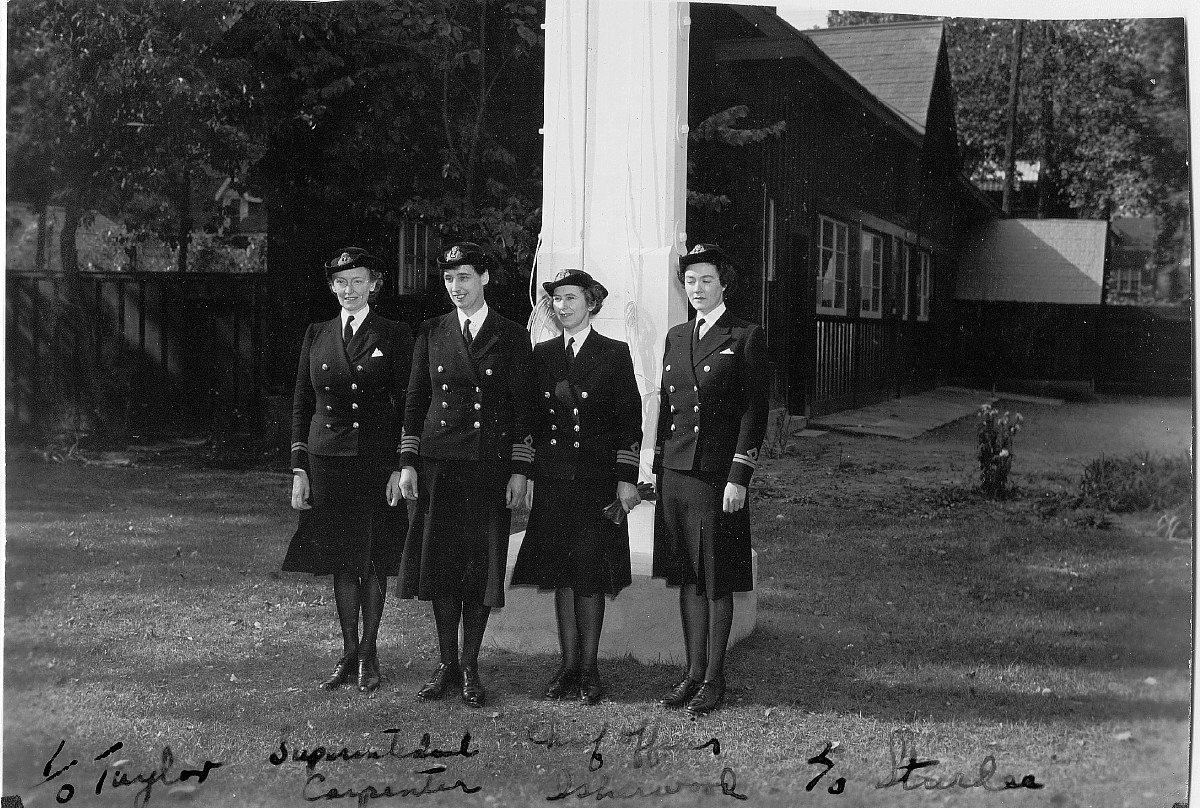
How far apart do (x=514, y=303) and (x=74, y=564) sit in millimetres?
2158

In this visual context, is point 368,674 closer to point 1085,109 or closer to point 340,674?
point 340,674

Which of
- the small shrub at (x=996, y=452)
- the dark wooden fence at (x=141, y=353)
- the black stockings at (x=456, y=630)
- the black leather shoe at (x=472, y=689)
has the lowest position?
the black leather shoe at (x=472, y=689)

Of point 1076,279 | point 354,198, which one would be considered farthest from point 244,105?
point 1076,279

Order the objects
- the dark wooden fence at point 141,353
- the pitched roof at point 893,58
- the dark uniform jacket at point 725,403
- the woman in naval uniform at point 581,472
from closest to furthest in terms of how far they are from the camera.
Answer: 1. the dark uniform jacket at point 725,403
2. the woman in naval uniform at point 581,472
3. the pitched roof at point 893,58
4. the dark wooden fence at point 141,353

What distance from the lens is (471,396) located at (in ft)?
12.7

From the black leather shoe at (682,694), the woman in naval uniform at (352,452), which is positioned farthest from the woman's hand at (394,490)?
the black leather shoe at (682,694)

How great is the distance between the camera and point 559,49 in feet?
13.4

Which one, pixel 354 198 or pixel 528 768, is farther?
pixel 354 198

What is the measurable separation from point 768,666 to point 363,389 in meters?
1.94

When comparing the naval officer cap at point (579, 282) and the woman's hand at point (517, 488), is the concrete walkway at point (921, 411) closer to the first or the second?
the naval officer cap at point (579, 282)

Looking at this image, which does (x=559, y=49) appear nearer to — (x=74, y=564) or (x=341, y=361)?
(x=341, y=361)

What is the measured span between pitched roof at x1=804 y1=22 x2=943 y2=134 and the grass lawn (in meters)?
1.32

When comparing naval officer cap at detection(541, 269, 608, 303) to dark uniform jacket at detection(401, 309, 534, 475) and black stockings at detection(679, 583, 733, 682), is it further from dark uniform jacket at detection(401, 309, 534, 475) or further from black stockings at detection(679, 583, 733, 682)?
black stockings at detection(679, 583, 733, 682)

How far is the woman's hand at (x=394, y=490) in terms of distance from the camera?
157 inches
